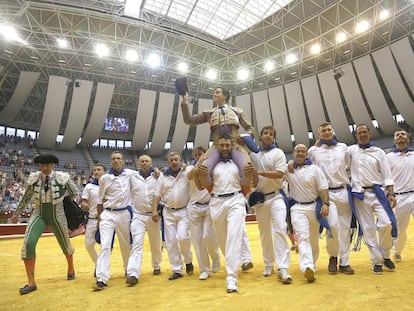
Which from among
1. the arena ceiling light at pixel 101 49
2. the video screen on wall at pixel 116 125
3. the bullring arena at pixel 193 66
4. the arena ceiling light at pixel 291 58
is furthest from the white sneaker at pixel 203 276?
the video screen on wall at pixel 116 125

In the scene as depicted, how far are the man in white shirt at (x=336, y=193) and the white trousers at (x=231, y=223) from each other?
124 centimetres

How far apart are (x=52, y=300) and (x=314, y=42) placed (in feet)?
74.6

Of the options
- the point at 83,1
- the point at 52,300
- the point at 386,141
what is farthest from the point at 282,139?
the point at 52,300

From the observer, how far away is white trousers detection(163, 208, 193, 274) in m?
4.63

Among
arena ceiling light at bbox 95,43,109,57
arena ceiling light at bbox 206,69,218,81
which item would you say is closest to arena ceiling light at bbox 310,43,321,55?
arena ceiling light at bbox 206,69,218,81

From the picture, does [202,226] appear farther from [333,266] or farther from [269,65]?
[269,65]

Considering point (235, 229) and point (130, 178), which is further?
point (130, 178)

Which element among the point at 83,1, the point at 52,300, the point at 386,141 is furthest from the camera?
the point at 386,141

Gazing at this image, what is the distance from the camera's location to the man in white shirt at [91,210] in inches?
211

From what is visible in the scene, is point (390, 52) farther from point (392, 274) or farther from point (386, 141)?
point (392, 274)

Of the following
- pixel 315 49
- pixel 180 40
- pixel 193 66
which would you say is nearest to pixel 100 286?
pixel 180 40

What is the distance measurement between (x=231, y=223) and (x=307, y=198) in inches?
44.7

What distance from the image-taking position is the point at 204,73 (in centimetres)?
2559

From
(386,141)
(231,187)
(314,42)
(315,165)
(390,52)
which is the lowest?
(231,187)
